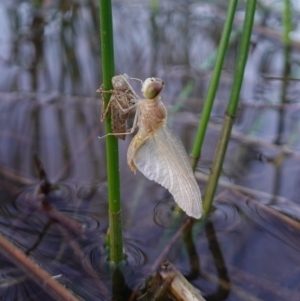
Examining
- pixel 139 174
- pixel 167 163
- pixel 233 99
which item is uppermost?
pixel 233 99

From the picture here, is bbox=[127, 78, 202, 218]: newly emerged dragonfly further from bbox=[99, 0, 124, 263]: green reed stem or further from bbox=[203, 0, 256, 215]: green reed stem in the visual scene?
bbox=[203, 0, 256, 215]: green reed stem

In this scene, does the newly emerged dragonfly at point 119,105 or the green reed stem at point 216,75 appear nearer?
the newly emerged dragonfly at point 119,105

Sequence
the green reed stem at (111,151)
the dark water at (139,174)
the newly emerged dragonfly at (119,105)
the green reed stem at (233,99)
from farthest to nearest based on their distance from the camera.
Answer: the dark water at (139,174) → the green reed stem at (233,99) → the newly emerged dragonfly at (119,105) → the green reed stem at (111,151)

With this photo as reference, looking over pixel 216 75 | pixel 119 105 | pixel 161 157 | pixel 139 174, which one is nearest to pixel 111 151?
pixel 119 105

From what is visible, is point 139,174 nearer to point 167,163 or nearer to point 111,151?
point 167,163

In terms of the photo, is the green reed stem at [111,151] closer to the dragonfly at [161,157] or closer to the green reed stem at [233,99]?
the dragonfly at [161,157]

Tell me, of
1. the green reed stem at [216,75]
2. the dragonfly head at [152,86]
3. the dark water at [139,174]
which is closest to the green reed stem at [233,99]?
the green reed stem at [216,75]
